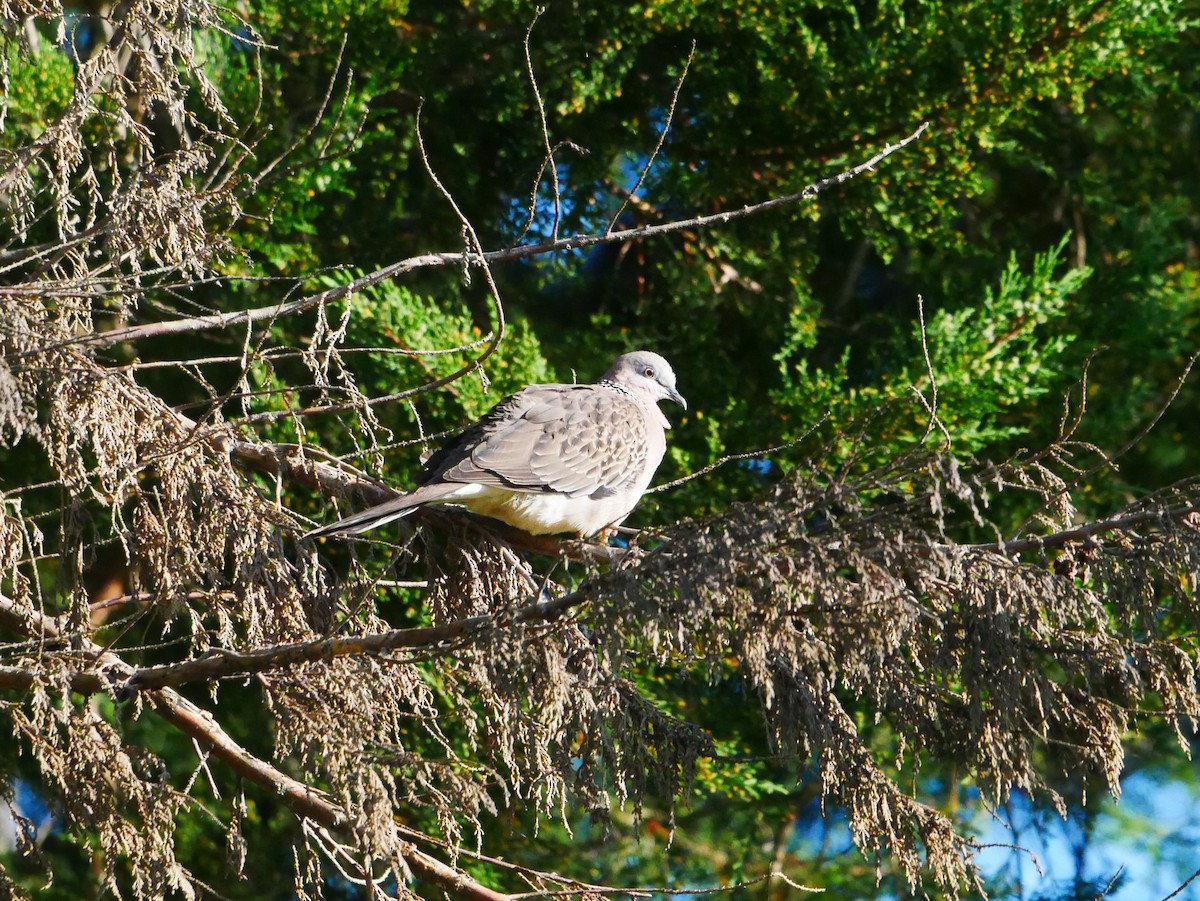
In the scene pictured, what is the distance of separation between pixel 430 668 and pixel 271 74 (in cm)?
250

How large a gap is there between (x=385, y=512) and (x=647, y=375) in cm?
196

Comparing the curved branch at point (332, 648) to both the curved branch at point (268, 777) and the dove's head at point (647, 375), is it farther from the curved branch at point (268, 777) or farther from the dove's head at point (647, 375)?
the dove's head at point (647, 375)

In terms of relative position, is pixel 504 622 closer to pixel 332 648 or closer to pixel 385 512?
pixel 332 648

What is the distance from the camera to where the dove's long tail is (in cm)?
322

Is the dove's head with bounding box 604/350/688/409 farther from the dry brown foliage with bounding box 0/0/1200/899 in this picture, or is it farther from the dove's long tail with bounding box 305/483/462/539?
the dove's long tail with bounding box 305/483/462/539

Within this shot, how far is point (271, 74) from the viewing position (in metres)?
5.55

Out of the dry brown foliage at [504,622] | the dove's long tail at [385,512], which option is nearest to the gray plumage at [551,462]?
the dove's long tail at [385,512]

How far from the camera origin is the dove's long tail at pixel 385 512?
322 centimetres

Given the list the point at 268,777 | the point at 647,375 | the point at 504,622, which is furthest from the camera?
the point at 647,375

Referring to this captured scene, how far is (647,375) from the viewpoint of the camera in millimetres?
5125

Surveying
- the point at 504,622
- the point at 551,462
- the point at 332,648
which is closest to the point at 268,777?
the point at 332,648

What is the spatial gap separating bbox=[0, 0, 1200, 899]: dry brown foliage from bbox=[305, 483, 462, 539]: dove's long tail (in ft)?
0.69

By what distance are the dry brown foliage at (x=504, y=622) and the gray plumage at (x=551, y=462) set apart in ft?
0.56

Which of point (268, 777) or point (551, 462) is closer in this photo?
point (268, 777)
